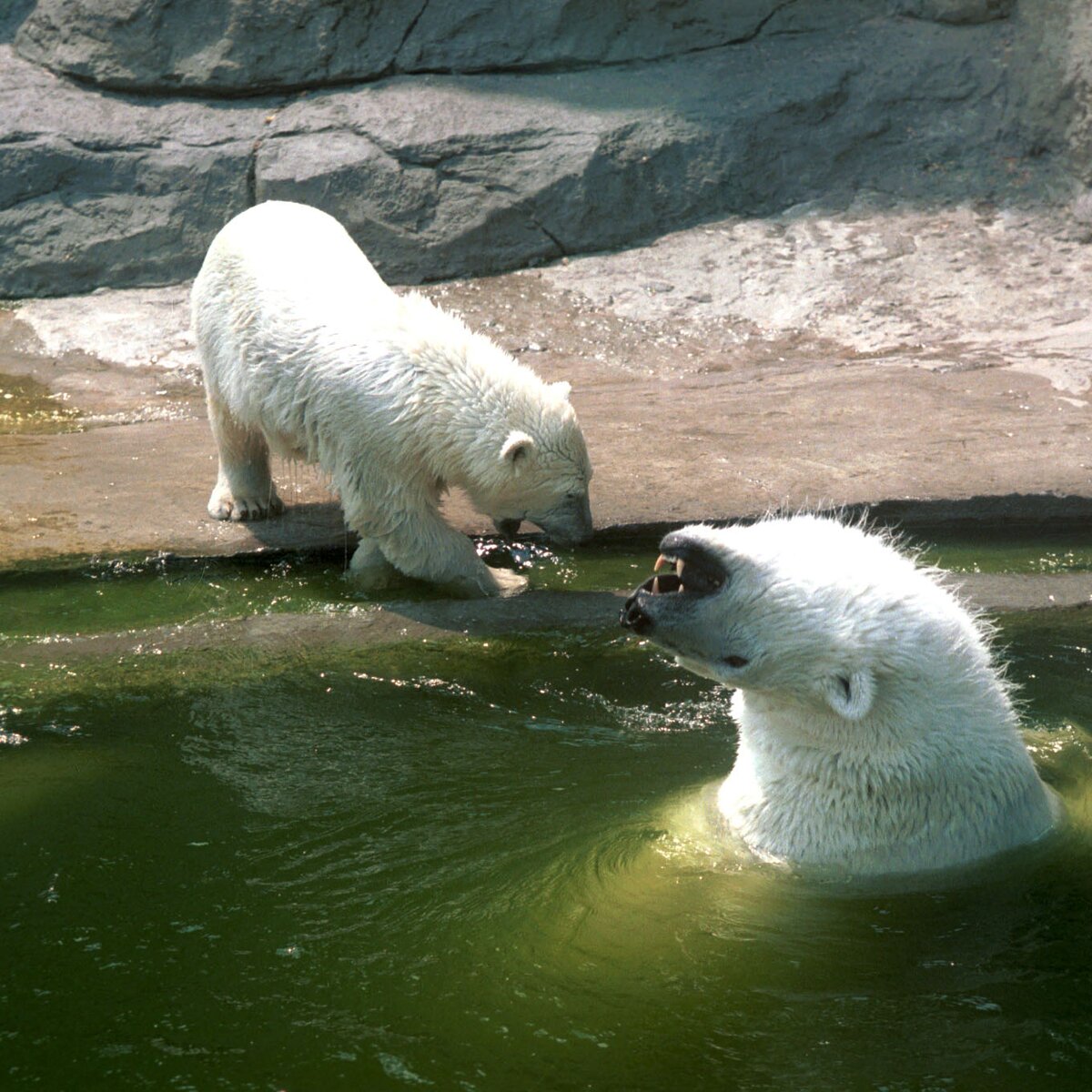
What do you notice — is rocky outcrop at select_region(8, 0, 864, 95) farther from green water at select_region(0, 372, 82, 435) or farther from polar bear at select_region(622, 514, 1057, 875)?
polar bear at select_region(622, 514, 1057, 875)

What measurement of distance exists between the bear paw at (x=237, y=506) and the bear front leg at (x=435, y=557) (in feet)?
2.62

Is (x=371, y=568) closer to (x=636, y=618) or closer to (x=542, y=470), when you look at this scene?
(x=542, y=470)

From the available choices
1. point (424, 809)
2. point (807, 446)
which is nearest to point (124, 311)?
point (807, 446)

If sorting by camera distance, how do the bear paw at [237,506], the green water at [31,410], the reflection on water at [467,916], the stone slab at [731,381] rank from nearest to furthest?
the reflection on water at [467,916] < the stone slab at [731,381] < the bear paw at [237,506] < the green water at [31,410]

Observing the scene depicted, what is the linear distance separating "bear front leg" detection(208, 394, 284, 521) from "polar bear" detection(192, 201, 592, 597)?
0.88ft

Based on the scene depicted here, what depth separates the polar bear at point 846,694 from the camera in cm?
305

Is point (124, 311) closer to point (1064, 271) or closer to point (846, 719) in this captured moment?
point (1064, 271)

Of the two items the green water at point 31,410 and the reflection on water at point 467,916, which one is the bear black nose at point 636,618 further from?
the green water at point 31,410

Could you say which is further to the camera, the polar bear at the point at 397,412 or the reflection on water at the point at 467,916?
the polar bear at the point at 397,412

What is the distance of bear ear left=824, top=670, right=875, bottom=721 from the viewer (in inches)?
119

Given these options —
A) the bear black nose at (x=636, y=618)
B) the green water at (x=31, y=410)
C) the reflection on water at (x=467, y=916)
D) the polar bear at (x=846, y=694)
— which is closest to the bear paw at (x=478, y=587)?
the reflection on water at (x=467, y=916)

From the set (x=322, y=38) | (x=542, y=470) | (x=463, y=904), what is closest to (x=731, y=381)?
(x=542, y=470)

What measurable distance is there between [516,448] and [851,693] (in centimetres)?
231

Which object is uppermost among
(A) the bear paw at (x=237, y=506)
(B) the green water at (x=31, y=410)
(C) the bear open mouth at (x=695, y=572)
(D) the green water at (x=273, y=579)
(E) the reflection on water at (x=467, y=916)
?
(C) the bear open mouth at (x=695, y=572)
